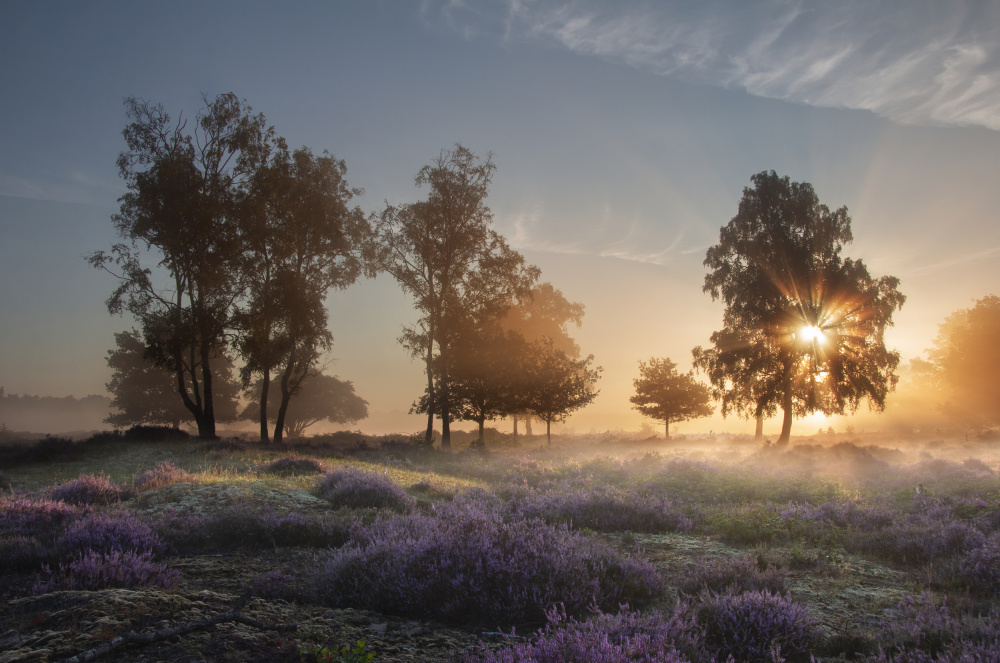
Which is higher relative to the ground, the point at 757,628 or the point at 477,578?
the point at 477,578

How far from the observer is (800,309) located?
2734 centimetres

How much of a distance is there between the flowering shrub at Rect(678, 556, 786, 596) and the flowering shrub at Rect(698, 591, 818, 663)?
0.82m

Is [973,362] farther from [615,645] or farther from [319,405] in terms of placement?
[319,405]

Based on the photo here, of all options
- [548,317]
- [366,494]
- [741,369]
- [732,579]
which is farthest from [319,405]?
[732,579]

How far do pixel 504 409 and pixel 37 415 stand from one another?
311ft

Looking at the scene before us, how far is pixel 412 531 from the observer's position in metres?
6.04

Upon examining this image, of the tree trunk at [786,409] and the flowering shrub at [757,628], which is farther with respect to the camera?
the tree trunk at [786,409]

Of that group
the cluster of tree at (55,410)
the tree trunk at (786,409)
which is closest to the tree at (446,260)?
the tree trunk at (786,409)

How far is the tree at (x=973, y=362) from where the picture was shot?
1797 inches

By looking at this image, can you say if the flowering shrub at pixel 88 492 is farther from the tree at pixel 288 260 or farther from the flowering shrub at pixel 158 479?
the tree at pixel 288 260

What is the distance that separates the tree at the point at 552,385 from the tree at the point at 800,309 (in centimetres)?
1136

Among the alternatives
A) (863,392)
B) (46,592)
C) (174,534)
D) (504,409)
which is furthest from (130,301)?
(863,392)

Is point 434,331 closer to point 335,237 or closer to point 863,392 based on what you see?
point 335,237

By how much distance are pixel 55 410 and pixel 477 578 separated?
113m
